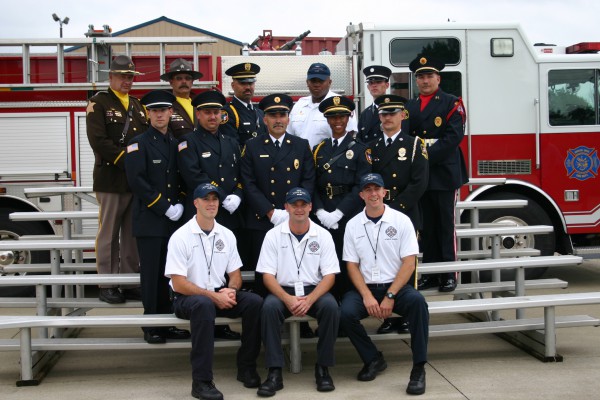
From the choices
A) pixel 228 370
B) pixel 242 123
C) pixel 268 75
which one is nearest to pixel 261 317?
pixel 228 370

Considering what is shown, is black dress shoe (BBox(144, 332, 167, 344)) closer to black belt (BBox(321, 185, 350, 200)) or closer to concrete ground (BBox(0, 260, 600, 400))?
concrete ground (BBox(0, 260, 600, 400))

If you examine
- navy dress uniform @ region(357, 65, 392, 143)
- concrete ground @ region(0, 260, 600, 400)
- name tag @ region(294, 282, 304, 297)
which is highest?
navy dress uniform @ region(357, 65, 392, 143)

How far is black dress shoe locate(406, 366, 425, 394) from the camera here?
4875mm

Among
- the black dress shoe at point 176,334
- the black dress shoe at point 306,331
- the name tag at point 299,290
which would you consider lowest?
the black dress shoe at point 306,331

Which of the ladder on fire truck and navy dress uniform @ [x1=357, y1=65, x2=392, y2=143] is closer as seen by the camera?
navy dress uniform @ [x1=357, y1=65, x2=392, y2=143]

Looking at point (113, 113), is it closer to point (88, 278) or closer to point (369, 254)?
point (88, 278)

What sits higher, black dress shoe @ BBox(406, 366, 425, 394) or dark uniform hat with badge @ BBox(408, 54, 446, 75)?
dark uniform hat with badge @ BBox(408, 54, 446, 75)

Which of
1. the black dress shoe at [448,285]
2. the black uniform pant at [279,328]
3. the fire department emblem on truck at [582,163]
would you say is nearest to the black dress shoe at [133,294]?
the black uniform pant at [279,328]

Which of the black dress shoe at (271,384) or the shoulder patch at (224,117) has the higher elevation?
the shoulder patch at (224,117)

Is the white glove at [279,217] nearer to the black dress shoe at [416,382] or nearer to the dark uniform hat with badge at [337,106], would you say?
the dark uniform hat with badge at [337,106]

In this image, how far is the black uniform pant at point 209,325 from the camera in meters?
4.86

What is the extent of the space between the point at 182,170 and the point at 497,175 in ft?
13.4

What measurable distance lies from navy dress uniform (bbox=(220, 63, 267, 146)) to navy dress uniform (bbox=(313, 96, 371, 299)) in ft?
2.49

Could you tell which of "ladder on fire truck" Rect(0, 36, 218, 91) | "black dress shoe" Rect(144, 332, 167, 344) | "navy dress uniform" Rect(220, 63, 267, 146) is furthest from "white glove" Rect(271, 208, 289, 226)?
"ladder on fire truck" Rect(0, 36, 218, 91)
